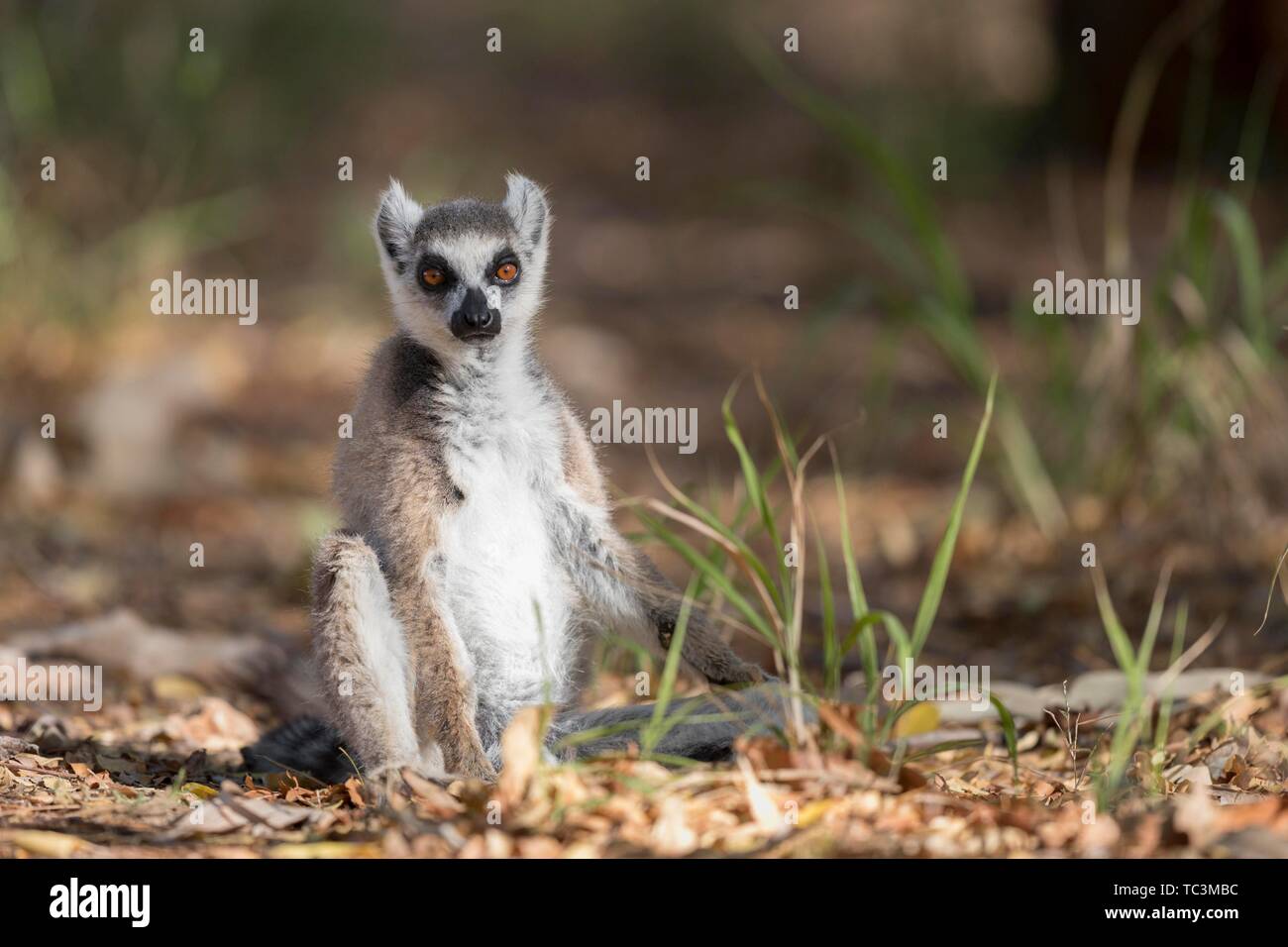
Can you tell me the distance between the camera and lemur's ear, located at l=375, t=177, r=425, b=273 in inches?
185

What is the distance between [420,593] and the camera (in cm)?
420

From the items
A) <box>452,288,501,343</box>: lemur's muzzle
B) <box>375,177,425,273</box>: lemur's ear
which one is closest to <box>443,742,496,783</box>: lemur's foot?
<box>452,288,501,343</box>: lemur's muzzle

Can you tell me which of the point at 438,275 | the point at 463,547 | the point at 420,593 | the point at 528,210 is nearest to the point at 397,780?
the point at 420,593

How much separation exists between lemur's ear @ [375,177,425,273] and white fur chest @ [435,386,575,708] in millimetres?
709

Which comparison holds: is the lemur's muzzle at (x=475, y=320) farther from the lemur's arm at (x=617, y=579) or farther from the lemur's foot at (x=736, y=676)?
the lemur's foot at (x=736, y=676)

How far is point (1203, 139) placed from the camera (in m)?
12.1

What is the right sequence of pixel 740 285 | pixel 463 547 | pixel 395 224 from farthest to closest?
pixel 740 285 → pixel 395 224 → pixel 463 547

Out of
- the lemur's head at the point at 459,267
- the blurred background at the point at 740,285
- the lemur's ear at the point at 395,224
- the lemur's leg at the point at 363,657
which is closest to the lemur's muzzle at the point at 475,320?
the lemur's head at the point at 459,267

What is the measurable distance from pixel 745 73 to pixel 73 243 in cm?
1325

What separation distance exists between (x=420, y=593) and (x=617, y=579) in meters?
0.70

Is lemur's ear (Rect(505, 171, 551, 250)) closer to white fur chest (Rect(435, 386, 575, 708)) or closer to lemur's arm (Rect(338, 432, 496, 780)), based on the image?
white fur chest (Rect(435, 386, 575, 708))

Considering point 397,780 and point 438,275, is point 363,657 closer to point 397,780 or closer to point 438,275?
point 397,780

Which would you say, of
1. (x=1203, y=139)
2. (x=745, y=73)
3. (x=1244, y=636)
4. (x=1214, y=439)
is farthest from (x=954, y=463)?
(x=745, y=73)
